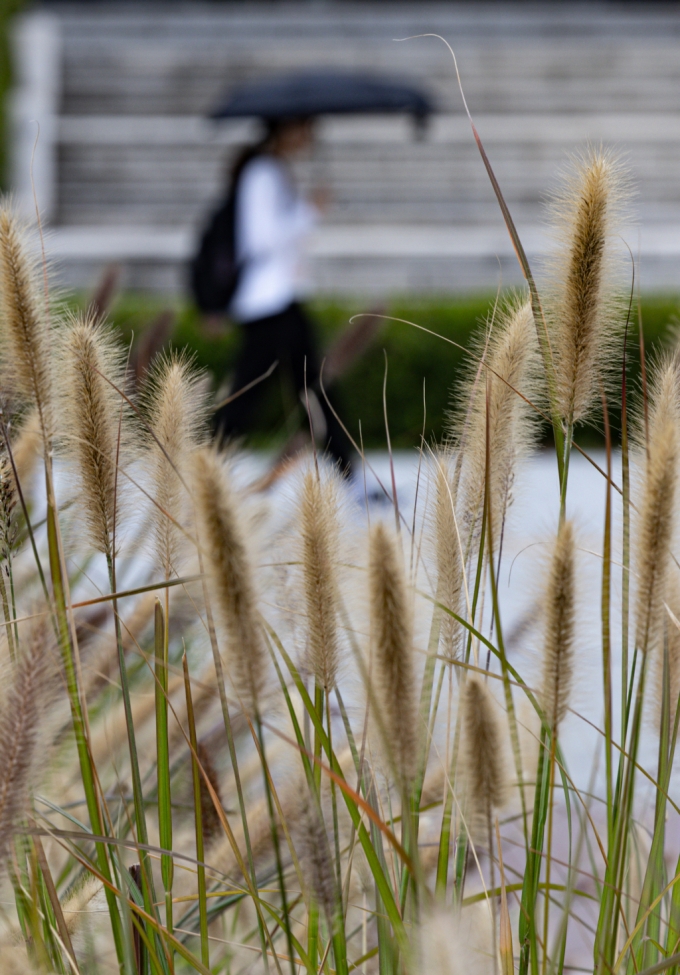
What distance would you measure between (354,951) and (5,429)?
2.06 ft

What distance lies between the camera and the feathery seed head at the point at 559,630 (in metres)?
0.62

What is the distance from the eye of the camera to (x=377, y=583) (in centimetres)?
56

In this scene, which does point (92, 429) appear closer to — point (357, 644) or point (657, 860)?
point (357, 644)

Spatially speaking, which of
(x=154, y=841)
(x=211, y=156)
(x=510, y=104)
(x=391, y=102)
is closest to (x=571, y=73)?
(x=510, y=104)

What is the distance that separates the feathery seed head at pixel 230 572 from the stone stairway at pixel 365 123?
8364mm

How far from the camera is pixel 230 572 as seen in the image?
22.0 inches

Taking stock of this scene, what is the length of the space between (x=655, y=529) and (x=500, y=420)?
0.64ft

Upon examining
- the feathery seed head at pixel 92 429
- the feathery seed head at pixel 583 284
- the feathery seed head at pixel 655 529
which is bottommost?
the feathery seed head at pixel 655 529

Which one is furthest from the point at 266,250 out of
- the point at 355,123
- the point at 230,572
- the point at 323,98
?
the point at 355,123

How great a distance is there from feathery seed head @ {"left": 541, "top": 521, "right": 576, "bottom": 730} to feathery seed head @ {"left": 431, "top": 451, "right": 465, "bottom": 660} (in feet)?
0.33

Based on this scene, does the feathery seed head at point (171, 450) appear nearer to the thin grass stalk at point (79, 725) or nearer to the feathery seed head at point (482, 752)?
the thin grass stalk at point (79, 725)

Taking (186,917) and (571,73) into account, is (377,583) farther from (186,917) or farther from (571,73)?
(571,73)

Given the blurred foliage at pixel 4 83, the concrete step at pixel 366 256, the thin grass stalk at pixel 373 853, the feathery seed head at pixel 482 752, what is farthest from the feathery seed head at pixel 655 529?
the blurred foliage at pixel 4 83

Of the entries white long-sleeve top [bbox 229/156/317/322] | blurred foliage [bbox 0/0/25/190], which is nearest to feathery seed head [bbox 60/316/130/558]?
white long-sleeve top [bbox 229/156/317/322]
